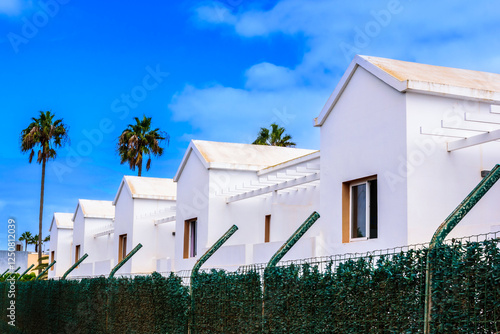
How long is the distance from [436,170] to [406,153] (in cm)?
75

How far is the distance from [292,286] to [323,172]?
781 cm

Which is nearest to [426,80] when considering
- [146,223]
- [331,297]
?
[331,297]

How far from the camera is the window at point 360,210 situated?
533 inches

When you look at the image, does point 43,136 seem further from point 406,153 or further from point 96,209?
point 406,153

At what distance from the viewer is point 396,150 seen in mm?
12516

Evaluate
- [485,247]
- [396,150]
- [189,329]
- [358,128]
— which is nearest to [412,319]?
[485,247]

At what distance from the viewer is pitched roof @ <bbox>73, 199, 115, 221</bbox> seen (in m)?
35.4

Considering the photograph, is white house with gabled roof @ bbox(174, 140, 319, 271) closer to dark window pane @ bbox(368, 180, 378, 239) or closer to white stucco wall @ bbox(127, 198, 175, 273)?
white stucco wall @ bbox(127, 198, 175, 273)

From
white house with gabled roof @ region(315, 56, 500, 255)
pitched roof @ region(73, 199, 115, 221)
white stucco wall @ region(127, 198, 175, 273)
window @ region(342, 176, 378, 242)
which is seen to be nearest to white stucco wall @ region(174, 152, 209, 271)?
white stucco wall @ region(127, 198, 175, 273)

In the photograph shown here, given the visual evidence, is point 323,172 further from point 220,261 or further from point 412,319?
point 412,319

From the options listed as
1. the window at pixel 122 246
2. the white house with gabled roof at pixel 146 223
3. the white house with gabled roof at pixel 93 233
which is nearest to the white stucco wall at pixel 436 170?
the white house with gabled roof at pixel 146 223

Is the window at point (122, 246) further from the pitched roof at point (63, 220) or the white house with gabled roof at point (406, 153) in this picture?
the white house with gabled roof at point (406, 153)

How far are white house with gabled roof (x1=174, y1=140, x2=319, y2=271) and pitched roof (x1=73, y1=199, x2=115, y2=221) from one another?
506 inches

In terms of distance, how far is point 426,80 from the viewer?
1287 centimetres
